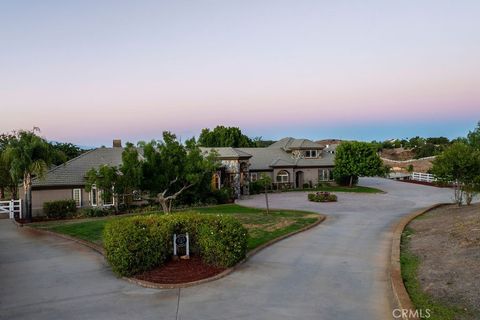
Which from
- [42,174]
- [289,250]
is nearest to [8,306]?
[289,250]

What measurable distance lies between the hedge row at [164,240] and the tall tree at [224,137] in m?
57.9

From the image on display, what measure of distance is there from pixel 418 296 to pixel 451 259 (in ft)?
11.8

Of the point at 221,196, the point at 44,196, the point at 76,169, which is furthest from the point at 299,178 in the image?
the point at 44,196

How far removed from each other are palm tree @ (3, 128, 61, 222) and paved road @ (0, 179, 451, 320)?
9.03 meters

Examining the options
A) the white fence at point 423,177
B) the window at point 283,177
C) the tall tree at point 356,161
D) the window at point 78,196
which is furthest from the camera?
the white fence at point 423,177

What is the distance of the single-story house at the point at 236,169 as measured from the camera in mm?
29141

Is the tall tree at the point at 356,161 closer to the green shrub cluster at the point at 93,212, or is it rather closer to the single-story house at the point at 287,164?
the single-story house at the point at 287,164

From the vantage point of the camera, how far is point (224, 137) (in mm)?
72062

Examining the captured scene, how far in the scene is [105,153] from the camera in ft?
115

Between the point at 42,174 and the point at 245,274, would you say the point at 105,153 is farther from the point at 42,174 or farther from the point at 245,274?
the point at 245,274

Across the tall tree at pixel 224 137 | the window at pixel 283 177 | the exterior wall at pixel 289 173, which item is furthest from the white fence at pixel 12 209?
the tall tree at pixel 224 137

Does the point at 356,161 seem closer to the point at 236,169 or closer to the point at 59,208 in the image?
the point at 236,169

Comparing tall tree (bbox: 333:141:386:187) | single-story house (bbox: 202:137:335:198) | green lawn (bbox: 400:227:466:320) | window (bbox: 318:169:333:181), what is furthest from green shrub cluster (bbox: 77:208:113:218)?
window (bbox: 318:169:333:181)

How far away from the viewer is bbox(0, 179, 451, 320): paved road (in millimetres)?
9148
